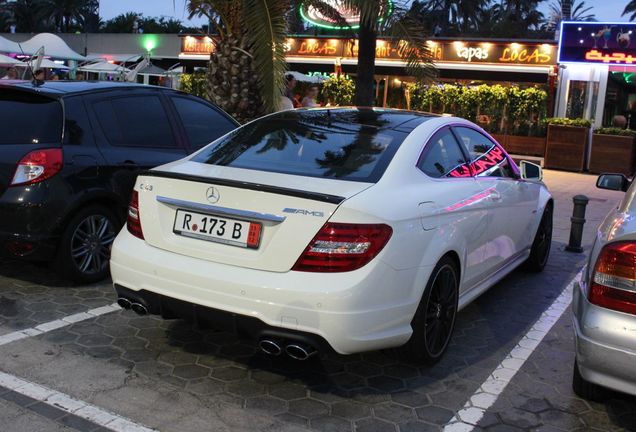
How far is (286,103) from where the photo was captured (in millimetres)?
9836

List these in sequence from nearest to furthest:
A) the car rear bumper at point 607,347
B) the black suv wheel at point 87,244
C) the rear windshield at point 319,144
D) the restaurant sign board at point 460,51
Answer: the car rear bumper at point 607,347 < the rear windshield at point 319,144 < the black suv wheel at point 87,244 < the restaurant sign board at point 460,51

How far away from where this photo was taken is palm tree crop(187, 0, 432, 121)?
24.9 ft

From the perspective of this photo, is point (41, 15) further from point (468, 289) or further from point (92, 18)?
point (468, 289)

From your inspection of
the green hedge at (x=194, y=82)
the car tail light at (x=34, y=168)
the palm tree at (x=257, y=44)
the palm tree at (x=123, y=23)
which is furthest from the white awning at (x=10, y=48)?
the palm tree at (x=123, y=23)

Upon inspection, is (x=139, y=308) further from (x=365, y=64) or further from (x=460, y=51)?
(x=460, y=51)

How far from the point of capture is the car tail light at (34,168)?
470cm

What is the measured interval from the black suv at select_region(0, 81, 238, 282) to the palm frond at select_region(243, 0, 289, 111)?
1.97 metres

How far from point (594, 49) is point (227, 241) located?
17.2 m

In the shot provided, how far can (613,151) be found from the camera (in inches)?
661

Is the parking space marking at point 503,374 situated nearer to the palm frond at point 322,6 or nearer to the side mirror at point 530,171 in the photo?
the side mirror at point 530,171

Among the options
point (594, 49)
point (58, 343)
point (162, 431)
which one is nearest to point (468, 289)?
point (162, 431)

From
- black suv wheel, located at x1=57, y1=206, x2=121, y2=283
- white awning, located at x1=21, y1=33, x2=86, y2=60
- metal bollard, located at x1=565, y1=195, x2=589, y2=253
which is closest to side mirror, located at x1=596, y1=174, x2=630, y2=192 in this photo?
metal bollard, located at x1=565, y1=195, x2=589, y2=253

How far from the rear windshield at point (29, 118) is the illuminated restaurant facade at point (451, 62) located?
1407 cm

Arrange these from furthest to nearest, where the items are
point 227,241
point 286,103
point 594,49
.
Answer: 1. point 594,49
2. point 286,103
3. point 227,241
